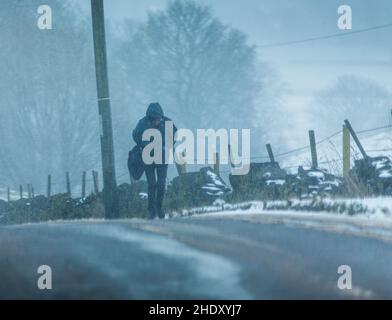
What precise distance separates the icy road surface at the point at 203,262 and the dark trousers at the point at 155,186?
419 centimetres

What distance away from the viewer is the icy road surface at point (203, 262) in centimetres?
509

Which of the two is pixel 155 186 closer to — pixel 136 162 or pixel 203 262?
pixel 136 162

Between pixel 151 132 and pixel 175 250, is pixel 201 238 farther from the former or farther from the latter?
pixel 151 132

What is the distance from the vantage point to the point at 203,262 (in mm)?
6016

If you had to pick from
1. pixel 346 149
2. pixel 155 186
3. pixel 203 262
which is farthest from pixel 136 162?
pixel 203 262

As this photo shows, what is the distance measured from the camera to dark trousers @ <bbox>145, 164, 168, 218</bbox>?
520 inches

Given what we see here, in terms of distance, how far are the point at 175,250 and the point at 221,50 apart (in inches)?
1259

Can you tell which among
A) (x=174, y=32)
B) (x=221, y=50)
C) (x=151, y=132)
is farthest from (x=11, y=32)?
(x=151, y=132)

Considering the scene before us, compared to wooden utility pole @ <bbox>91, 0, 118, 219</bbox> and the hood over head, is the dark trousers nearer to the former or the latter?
the hood over head

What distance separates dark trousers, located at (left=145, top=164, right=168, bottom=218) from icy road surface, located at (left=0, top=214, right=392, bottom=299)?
13.8ft

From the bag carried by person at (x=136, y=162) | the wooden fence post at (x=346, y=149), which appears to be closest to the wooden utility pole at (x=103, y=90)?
the bag carried by person at (x=136, y=162)

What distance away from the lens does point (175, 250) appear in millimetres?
6750

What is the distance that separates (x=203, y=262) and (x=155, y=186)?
7.38 m

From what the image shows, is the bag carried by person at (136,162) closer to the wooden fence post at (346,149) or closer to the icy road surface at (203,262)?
the icy road surface at (203,262)
